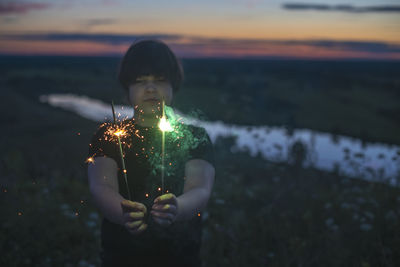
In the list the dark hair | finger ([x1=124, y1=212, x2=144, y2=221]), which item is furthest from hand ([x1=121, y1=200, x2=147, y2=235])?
the dark hair

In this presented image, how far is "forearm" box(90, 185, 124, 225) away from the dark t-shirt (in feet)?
0.52

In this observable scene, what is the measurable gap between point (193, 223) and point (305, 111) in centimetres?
3073

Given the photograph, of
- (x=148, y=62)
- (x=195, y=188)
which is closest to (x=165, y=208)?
(x=195, y=188)

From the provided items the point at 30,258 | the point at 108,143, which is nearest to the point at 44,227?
the point at 30,258

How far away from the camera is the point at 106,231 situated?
6.75ft

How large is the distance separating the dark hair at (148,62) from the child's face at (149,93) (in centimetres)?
4

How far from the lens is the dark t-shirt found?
1899mm

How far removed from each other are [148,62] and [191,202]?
3.06ft

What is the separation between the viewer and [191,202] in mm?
1738

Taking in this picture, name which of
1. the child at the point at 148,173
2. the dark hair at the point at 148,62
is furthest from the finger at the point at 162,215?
the dark hair at the point at 148,62

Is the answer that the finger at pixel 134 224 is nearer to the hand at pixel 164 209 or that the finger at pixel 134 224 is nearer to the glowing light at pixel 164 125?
the hand at pixel 164 209

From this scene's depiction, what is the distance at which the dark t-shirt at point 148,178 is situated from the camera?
1.90 meters

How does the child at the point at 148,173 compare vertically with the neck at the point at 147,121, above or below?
below

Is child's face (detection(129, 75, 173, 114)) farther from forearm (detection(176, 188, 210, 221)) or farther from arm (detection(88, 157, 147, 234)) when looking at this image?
forearm (detection(176, 188, 210, 221))
